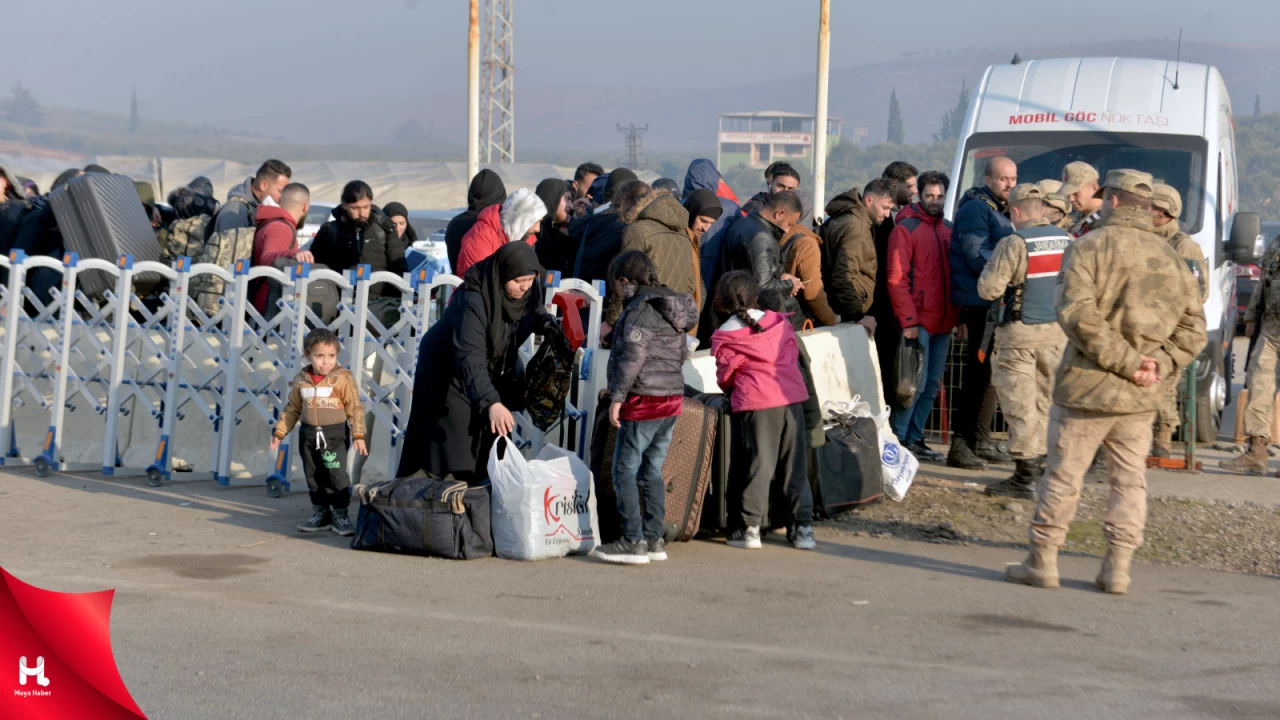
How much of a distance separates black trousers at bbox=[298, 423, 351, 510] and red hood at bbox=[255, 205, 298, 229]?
2.86 meters

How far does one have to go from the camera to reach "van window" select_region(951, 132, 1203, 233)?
11781mm

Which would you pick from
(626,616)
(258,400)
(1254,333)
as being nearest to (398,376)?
(258,400)

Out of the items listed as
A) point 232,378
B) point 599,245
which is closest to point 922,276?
point 599,245

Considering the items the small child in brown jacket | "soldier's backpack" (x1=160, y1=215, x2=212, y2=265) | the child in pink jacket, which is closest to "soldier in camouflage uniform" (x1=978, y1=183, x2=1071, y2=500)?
the child in pink jacket

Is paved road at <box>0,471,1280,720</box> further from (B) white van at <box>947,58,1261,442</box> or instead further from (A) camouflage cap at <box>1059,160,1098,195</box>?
(B) white van at <box>947,58,1261,442</box>

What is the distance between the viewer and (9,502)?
8.91 meters

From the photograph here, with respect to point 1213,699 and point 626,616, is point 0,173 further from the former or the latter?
point 1213,699

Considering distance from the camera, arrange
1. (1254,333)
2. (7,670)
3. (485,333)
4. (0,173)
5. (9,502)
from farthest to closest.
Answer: (0,173), (1254,333), (9,502), (485,333), (7,670)

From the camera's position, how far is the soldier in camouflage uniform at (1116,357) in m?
6.71

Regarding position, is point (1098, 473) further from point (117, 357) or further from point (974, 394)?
point (117, 357)

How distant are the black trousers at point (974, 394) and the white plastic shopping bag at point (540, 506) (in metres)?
3.95

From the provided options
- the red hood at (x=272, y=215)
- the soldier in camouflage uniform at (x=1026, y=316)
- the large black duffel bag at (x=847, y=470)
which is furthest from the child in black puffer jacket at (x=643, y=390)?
the red hood at (x=272, y=215)

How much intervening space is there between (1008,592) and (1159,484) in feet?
12.2

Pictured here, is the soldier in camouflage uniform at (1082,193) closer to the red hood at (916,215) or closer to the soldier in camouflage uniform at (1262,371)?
the red hood at (916,215)
